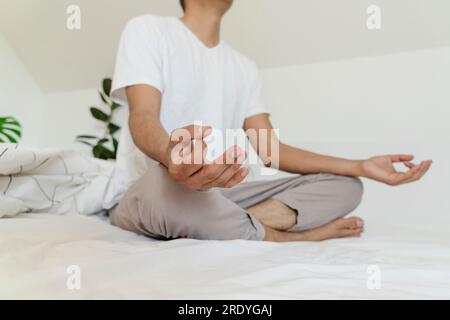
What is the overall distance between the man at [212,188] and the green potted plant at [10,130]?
147 cm

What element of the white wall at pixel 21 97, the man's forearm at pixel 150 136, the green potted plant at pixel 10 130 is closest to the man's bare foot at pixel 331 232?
the man's forearm at pixel 150 136

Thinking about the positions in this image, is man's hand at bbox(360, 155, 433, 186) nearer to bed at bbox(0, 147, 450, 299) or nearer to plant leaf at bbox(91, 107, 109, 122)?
bed at bbox(0, 147, 450, 299)

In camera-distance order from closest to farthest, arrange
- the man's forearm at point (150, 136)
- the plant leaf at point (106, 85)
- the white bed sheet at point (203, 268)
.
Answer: the white bed sheet at point (203, 268), the man's forearm at point (150, 136), the plant leaf at point (106, 85)

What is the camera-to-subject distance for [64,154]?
1.38 m

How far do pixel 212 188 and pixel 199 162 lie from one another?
0.79 feet

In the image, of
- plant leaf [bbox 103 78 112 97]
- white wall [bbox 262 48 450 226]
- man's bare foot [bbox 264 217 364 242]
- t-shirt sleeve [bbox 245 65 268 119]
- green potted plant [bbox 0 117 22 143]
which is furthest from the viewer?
plant leaf [bbox 103 78 112 97]

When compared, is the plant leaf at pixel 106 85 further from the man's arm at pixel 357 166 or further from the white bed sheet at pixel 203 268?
the white bed sheet at pixel 203 268

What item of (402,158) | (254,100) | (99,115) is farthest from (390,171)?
(99,115)

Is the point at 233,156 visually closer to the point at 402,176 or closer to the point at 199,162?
the point at 199,162

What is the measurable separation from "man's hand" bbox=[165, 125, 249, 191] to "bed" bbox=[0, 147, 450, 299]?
130 millimetres

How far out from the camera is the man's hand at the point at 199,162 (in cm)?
68

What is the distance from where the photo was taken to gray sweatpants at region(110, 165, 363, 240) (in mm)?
952

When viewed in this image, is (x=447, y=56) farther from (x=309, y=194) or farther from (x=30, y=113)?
(x=30, y=113)

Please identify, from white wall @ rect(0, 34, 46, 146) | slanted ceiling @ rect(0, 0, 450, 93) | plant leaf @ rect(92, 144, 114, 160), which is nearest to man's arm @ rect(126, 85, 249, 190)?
slanted ceiling @ rect(0, 0, 450, 93)
